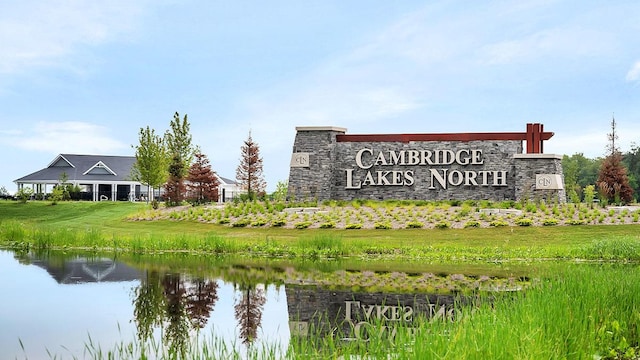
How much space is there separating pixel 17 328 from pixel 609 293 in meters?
8.29

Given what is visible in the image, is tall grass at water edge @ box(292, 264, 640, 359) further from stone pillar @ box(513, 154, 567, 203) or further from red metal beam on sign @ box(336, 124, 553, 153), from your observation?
red metal beam on sign @ box(336, 124, 553, 153)

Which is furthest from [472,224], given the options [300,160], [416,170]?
[300,160]

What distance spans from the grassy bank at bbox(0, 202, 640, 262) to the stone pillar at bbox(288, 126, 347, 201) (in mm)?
5489

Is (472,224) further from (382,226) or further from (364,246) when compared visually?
(364,246)

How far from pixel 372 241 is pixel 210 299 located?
36.7 ft

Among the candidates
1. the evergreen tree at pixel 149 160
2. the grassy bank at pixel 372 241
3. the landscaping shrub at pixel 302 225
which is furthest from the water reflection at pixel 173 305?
the evergreen tree at pixel 149 160

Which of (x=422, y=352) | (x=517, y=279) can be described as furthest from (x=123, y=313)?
(x=517, y=279)

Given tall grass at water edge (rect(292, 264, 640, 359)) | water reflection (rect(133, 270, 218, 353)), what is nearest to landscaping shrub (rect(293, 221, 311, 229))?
water reflection (rect(133, 270, 218, 353))

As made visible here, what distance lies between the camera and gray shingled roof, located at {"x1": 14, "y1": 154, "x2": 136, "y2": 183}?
59.6m

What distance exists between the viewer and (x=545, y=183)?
31922 mm

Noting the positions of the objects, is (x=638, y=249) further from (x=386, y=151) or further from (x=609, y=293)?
(x=386, y=151)

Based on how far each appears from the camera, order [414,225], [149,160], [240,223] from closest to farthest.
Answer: [414,225] < [240,223] < [149,160]

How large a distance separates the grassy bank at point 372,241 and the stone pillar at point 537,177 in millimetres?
5736

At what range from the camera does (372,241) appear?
23.1m
